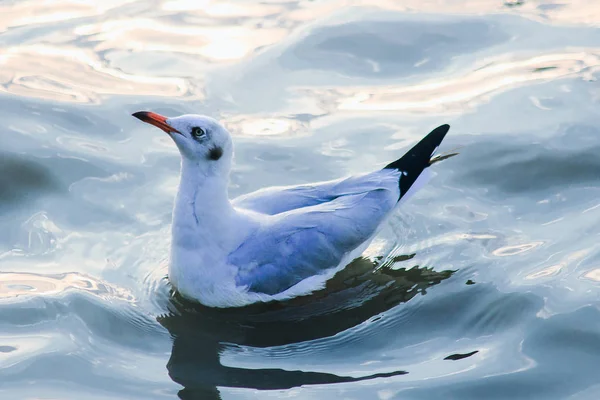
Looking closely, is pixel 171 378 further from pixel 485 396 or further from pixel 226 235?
pixel 485 396

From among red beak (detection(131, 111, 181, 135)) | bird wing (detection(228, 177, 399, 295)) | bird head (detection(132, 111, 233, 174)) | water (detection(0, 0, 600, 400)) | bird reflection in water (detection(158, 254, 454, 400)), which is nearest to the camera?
bird reflection in water (detection(158, 254, 454, 400))

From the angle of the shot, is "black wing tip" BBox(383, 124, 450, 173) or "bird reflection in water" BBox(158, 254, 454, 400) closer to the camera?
"bird reflection in water" BBox(158, 254, 454, 400)

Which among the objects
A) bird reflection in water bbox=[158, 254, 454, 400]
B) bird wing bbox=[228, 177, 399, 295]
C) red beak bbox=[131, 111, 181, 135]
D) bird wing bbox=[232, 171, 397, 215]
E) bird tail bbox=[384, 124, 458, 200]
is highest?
red beak bbox=[131, 111, 181, 135]

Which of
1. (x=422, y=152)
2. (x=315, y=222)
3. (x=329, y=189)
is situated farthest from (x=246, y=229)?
(x=422, y=152)

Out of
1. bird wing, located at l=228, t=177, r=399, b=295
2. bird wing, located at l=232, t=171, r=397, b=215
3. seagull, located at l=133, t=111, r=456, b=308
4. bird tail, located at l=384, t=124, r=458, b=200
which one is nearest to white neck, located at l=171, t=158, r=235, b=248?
seagull, located at l=133, t=111, r=456, b=308

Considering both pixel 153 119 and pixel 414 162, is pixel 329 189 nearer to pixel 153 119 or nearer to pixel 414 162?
pixel 414 162

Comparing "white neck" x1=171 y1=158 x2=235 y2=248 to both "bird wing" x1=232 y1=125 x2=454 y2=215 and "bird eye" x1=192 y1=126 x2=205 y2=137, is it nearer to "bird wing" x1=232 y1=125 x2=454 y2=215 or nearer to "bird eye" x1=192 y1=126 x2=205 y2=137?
"bird eye" x1=192 y1=126 x2=205 y2=137

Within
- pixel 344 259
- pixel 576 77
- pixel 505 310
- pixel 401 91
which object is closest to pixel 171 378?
pixel 344 259

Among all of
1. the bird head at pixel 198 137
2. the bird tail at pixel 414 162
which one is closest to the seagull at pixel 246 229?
the bird head at pixel 198 137
